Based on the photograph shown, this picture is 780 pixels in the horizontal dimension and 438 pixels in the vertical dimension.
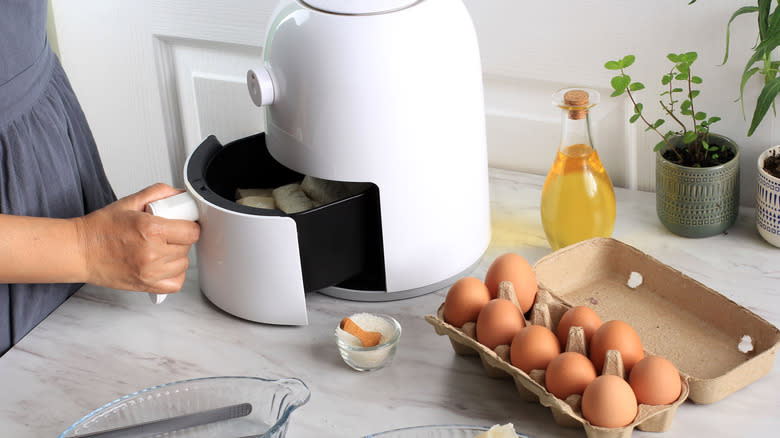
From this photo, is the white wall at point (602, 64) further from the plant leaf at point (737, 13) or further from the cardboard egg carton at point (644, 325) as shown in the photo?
the cardboard egg carton at point (644, 325)

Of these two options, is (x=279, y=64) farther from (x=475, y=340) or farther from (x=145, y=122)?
(x=145, y=122)

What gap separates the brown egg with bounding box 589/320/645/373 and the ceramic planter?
333mm

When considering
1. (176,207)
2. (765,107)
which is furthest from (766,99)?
(176,207)

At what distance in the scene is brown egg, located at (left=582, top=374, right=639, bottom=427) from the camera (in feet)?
2.29

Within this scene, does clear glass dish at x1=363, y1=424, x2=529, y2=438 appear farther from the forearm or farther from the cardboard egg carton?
the forearm

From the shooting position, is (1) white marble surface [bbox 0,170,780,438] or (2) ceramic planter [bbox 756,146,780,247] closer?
(1) white marble surface [bbox 0,170,780,438]

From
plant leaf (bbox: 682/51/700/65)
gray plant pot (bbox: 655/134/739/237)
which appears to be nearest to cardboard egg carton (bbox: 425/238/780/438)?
gray plant pot (bbox: 655/134/739/237)

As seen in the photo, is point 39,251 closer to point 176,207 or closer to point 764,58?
point 176,207

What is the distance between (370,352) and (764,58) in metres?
0.60

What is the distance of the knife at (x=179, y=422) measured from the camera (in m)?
0.77

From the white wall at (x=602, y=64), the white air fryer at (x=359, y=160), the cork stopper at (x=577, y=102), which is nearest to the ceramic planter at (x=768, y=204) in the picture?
the white wall at (x=602, y=64)

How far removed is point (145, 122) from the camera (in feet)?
5.16

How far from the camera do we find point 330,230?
0.92 m

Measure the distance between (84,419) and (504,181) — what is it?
70 centimetres
